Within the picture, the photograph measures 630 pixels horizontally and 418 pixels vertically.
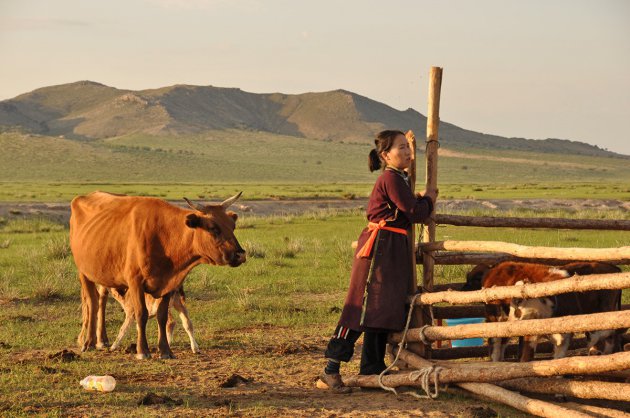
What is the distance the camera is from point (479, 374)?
6.77 m

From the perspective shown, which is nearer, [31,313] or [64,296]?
[31,313]

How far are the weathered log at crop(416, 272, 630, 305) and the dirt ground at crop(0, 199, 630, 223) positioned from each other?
2580 centimetres

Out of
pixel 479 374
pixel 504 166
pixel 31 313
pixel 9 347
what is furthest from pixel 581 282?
pixel 504 166

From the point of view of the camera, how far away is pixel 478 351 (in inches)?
330

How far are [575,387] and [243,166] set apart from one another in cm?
9693

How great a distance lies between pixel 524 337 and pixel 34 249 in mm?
13732

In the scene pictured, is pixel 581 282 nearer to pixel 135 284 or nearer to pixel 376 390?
pixel 376 390

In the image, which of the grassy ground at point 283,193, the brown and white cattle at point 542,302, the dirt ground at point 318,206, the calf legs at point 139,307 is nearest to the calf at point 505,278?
the brown and white cattle at point 542,302

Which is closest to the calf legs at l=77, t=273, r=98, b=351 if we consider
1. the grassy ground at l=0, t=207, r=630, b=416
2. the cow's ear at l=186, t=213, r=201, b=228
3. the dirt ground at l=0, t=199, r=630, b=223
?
the grassy ground at l=0, t=207, r=630, b=416

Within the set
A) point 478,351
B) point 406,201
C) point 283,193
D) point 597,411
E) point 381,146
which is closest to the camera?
point 597,411

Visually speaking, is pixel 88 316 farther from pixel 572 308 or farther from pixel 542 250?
pixel 572 308

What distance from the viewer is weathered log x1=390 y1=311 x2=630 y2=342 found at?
5910 mm

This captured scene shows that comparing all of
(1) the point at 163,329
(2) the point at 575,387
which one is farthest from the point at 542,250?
(1) the point at 163,329

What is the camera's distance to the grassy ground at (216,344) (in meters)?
6.94
